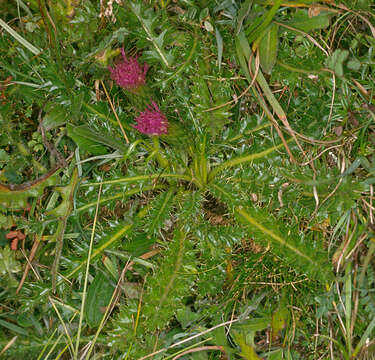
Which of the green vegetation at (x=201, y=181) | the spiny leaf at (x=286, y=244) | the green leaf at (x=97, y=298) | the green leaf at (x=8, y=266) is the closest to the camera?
the spiny leaf at (x=286, y=244)

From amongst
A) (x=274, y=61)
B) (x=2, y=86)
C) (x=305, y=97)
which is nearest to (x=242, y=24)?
(x=274, y=61)

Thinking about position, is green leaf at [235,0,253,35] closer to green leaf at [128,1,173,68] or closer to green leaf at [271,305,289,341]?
green leaf at [128,1,173,68]

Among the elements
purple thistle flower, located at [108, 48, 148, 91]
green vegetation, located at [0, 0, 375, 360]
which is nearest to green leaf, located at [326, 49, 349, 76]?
green vegetation, located at [0, 0, 375, 360]

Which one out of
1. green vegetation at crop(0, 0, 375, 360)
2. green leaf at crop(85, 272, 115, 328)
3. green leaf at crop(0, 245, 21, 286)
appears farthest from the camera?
green leaf at crop(0, 245, 21, 286)

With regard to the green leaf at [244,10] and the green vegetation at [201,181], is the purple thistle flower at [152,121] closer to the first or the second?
the green vegetation at [201,181]

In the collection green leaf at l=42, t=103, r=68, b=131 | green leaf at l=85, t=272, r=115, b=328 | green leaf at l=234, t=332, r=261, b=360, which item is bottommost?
green leaf at l=234, t=332, r=261, b=360

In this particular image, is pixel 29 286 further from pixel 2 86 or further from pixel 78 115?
pixel 2 86

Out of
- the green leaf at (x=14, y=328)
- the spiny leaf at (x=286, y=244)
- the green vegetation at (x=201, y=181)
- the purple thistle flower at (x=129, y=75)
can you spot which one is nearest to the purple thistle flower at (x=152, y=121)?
the green vegetation at (x=201, y=181)
